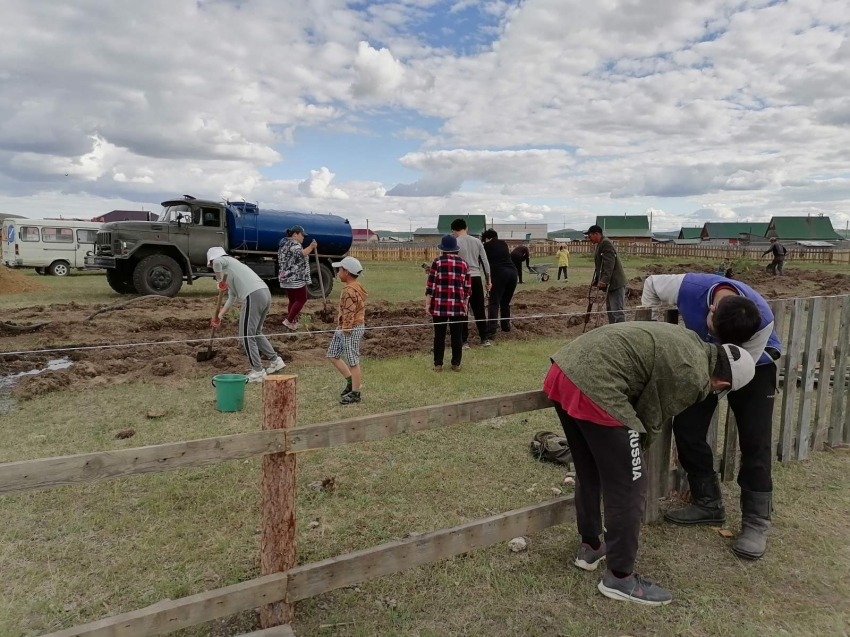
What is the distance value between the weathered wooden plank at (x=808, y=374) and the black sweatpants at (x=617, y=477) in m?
2.38

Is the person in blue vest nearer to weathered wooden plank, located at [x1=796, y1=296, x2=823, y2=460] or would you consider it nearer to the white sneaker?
weathered wooden plank, located at [x1=796, y1=296, x2=823, y2=460]

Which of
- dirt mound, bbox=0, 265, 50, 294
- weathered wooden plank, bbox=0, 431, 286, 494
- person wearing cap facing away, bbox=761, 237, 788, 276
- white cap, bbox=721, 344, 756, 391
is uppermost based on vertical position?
person wearing cap facing away, bbox=761, 237, 788, 276

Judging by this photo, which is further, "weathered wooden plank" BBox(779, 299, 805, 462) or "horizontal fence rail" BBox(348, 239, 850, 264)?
"horizontal fence rail" BBox(348, 239, 850, 264)

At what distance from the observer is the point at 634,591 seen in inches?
109

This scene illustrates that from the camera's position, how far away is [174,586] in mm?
2861

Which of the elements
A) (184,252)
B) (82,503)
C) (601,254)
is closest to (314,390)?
(82,503)

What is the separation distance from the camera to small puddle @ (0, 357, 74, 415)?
228 inches

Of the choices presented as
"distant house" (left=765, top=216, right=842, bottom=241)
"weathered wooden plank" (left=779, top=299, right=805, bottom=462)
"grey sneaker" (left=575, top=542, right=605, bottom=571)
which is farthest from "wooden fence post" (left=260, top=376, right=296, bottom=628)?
"distant house" (left=765, top=216, right=842, bottom=241)

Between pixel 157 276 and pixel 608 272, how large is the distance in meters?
10.5

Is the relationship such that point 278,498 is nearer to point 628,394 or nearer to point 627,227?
point 628,394

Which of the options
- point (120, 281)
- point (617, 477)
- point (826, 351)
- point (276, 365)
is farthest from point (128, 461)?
point (120, 281)

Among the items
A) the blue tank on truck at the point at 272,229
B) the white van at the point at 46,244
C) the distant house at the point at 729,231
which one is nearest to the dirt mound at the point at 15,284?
the white van at the point at 46,244

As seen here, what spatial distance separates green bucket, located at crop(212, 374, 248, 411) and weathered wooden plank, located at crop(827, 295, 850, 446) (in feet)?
16.4

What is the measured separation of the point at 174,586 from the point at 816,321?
14.5 feet
